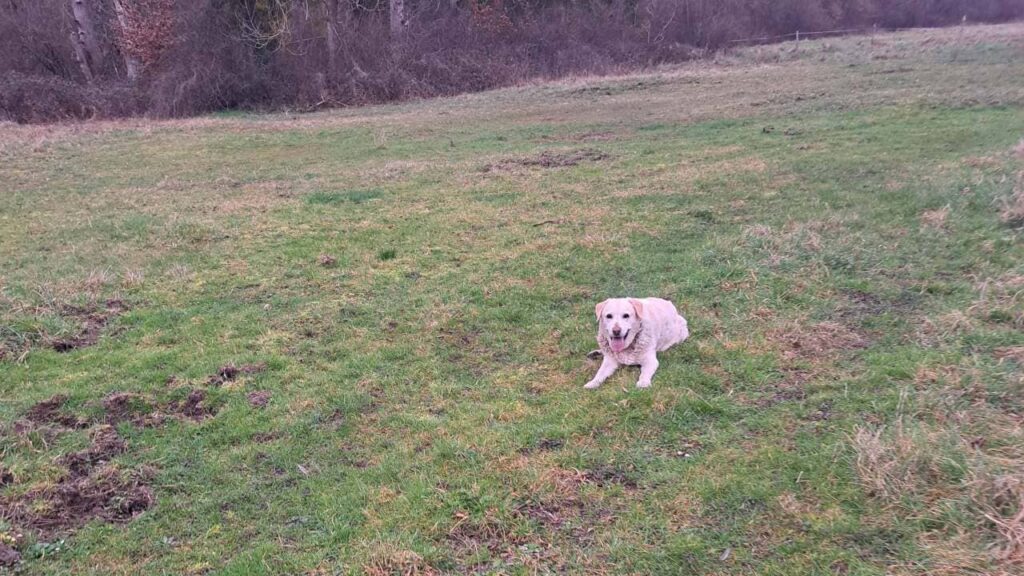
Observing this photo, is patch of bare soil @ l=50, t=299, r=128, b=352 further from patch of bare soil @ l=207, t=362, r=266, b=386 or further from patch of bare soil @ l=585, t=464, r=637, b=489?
patch of bare soil @ l=585, t=464, r=637, b=489

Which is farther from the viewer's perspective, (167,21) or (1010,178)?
(167,21)

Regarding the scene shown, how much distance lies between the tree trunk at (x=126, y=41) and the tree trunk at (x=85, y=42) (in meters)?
1.17

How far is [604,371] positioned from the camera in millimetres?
4734

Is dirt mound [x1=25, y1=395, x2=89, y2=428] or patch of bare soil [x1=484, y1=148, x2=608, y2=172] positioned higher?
dirt mound [x1=25, y1=395, x2=89, y2=428]

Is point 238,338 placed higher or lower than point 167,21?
lower

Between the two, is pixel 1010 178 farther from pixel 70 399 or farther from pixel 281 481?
pixel 70 399

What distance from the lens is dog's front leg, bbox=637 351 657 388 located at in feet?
14.8

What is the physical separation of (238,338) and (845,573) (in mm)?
4777

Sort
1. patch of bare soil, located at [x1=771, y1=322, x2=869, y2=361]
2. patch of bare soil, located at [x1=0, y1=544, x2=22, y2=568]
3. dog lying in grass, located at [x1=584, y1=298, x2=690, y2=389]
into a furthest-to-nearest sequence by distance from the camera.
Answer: patch of bare soil, located at [x1=771, y1=322, x2=869, y2=361], dog lying in grass, located at [x1=584, y1=298, x2=690, y2=389], patch of bare soil, located at [x1=0, y1=544, x2=22, y2=568]

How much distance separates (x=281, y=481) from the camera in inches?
150

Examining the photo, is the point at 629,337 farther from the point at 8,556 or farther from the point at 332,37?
the point at 332,37

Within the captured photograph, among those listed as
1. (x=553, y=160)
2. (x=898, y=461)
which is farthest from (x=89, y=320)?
(x=553, y=160)

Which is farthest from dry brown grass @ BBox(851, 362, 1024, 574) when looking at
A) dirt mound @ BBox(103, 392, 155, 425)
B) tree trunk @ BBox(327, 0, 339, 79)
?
tree trunk @ BBox(327, 0, 339, 79)

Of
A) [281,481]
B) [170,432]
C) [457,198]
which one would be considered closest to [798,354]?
[281,481]
